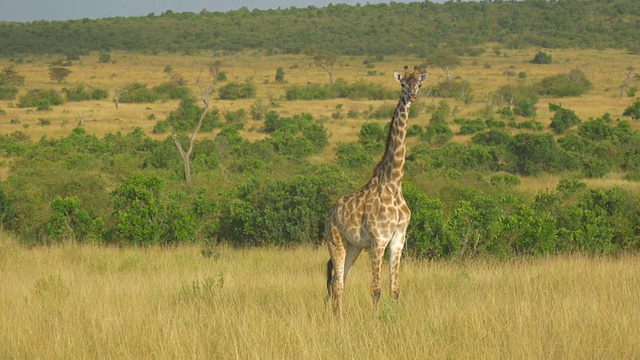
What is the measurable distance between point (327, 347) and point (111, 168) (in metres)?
18.9

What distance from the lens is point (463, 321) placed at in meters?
5.77

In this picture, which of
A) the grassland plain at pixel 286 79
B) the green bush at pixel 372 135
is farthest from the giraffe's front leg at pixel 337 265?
the grassland plain at pixel 286 79

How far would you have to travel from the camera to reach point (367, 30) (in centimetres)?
10869

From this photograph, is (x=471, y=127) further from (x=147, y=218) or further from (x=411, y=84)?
(x=411, y=84)

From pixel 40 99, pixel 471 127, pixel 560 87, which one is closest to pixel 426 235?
pixel 471 127

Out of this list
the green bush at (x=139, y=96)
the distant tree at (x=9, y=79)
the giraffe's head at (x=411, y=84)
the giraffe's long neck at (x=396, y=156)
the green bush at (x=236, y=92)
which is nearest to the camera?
the giraffe's head at (x=411, y=84)

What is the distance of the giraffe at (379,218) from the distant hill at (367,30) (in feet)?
275

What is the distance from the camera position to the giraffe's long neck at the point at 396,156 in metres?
6.55

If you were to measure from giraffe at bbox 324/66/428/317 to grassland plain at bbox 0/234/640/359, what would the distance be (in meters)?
0.32

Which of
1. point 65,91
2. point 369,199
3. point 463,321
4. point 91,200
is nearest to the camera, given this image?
point 463,321

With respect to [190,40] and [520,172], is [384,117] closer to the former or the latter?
[520,172]

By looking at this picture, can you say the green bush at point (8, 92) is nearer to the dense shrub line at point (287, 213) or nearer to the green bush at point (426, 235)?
the dense shrub line at point (287, 213)

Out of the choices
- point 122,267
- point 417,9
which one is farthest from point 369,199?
point 417,9

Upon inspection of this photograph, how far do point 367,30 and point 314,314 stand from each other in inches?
4128
